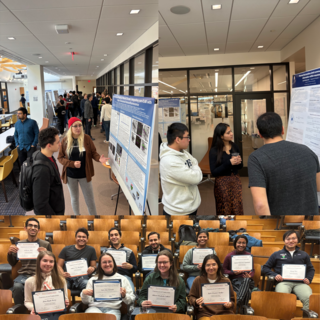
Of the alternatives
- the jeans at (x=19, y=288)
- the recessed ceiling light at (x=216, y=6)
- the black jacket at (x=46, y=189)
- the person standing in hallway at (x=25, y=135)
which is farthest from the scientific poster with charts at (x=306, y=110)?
the jeans at (x=19, y=288)

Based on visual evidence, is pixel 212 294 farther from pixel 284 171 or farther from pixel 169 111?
pixel 169 111

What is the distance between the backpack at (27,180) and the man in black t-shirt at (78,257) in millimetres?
517

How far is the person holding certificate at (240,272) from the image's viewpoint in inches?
81.0

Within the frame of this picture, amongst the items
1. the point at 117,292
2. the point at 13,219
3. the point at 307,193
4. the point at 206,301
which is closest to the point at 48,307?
the point at 117,292

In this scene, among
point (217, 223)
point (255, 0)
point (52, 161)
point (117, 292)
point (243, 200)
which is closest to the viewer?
point (255, 0)

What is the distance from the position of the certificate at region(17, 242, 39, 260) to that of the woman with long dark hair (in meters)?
1.43

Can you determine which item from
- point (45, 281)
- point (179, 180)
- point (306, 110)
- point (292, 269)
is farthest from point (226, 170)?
point (45, 281)

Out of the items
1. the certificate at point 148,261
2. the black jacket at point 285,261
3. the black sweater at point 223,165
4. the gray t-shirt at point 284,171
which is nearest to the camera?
the gray t-shirt at point 284,171

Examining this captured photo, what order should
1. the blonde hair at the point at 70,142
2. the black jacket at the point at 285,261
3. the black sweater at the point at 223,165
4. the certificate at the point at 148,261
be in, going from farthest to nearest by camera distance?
the certificate at the point at 148,261, the black jacket at the point at 285,261, the black sweater at the point at 223,165, the blonde hair at the point at 70,142

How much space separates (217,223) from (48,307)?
1.47 meters

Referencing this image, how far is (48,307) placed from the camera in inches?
85.1

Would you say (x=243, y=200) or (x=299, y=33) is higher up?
(x=299, y=33)

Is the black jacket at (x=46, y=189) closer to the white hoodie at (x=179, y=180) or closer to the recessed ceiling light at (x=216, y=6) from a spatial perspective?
the white hoodie at (x=179, y=180)

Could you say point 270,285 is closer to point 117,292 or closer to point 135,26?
point 117,292
